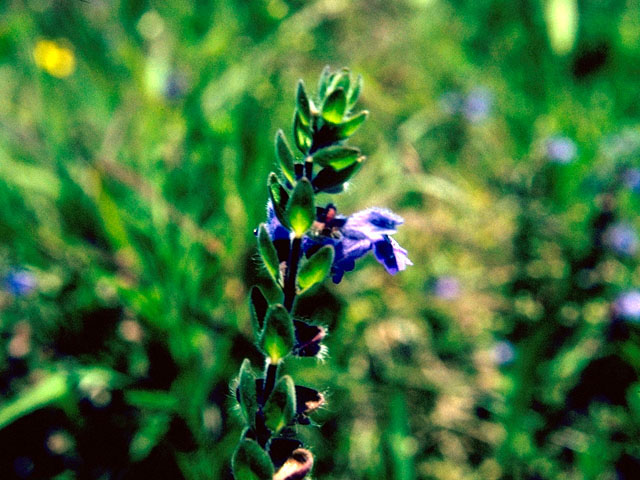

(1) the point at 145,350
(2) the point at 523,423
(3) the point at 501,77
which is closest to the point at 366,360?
(2) the point at 523,423

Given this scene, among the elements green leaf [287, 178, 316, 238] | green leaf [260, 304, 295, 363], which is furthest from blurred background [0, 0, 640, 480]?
green leaf [287, 178, 316, 238]

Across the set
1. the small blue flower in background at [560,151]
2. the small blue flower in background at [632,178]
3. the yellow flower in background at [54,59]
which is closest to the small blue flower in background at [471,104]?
the small blue flower in background at [560,151]

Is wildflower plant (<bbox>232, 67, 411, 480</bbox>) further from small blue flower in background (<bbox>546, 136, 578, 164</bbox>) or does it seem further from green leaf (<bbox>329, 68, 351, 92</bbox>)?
small blue flower in background (<bbox>546, 136, 578, 164</bbox>)

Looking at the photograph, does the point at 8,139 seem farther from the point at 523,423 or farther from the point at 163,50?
the point at 523,423

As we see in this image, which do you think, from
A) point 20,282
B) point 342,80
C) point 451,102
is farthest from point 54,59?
point 342,80

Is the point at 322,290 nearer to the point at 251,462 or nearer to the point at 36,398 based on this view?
the point at 36,398

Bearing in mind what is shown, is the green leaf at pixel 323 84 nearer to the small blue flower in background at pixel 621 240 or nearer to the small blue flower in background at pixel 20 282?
the small blue flower in background at pixel 20 282
